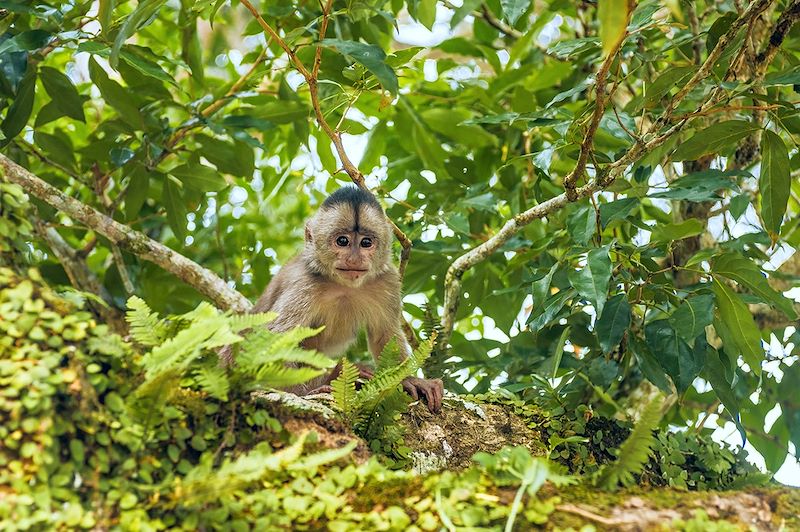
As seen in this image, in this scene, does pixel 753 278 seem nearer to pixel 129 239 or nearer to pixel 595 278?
pixel 595 278

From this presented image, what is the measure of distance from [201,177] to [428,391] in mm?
2483

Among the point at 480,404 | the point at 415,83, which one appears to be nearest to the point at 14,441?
the point at 480,404

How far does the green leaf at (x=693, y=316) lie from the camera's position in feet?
13.4

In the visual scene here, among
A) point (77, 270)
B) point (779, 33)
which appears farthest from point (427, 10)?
point (77, 270)

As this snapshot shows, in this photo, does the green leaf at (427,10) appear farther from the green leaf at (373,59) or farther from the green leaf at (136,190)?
the green leaf at (136,190)

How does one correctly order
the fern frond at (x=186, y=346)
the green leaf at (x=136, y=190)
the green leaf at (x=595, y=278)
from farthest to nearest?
the green leaf at (x=136, y=190), the green leaf at (x=595, y=278), the fern frond at (x=186, y=346)

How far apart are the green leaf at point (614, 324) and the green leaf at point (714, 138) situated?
0.87m

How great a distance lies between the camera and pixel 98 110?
27.0ft

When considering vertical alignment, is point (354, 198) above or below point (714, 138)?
below

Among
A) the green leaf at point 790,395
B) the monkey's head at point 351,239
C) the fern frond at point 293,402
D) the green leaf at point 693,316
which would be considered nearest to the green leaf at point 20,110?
the monkey's head at point 351,239

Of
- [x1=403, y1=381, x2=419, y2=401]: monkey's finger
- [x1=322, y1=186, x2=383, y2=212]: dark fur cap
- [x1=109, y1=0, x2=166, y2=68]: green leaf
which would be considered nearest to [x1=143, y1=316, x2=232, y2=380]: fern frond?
[x1=109, y1=0, x2=166, y2=68]: green leaf

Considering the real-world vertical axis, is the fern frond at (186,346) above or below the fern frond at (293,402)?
above

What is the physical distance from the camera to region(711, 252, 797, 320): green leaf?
4223mm

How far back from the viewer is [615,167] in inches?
167
